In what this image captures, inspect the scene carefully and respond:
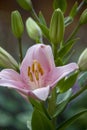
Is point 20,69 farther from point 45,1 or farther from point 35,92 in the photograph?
point 45,1

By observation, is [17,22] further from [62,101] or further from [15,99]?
[15,99]

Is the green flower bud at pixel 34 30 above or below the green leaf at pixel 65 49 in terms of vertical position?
above

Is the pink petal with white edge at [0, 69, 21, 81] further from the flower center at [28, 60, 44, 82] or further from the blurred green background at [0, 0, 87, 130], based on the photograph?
the blurred green background at [0, 0, 87, 130]

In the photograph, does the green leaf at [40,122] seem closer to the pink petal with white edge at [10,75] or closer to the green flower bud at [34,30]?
the pink petal with white edge at [10,75]

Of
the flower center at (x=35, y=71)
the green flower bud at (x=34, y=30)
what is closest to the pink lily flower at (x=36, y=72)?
the flower center at (x=35, y=71)

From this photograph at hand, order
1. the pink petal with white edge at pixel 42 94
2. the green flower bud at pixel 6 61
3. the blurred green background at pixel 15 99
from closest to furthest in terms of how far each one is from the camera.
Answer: the pink petal with white edge at pixel 42 94, the green flower bud at pixel 6 61, the blurred green background at pixel 15 99

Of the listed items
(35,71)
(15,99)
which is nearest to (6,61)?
(35,71)

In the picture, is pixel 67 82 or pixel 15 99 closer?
pixel 67 82
